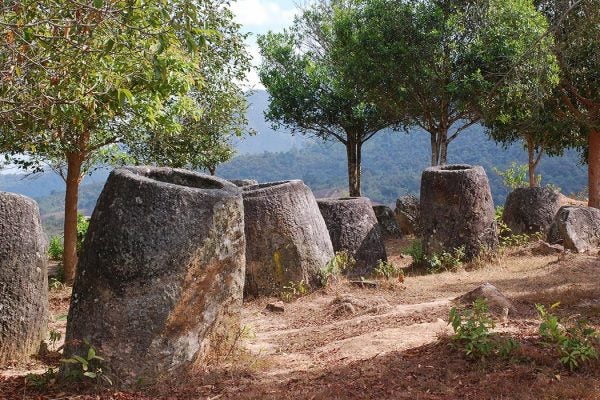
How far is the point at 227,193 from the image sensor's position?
5.77 meters

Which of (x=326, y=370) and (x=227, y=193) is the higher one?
(x=227, y=193)

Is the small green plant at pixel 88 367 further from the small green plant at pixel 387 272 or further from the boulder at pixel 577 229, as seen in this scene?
the boulder at pixel 577 229

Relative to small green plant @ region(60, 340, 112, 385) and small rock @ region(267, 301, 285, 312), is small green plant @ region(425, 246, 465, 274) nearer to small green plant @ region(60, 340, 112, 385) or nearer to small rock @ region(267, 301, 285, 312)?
small rock @ region(267, 301, 285, 312)

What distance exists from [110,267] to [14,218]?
6.94ft

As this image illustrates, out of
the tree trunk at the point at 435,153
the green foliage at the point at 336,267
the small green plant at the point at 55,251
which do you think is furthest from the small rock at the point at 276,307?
the tree trunk at the point at 435,153

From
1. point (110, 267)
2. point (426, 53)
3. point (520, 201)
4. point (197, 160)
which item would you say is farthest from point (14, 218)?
point (426, 53)

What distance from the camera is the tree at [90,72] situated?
18.8 ft

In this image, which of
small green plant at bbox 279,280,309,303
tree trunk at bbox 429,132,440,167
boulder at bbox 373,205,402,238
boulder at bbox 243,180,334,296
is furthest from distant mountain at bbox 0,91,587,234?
small green plant at bbox 279,280,309,303

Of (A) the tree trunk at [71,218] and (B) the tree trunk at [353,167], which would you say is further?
(B) the tree trunk at [353,167]

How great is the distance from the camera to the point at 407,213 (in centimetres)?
2131

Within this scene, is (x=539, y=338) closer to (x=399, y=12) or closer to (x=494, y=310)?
(x=494, y=310)

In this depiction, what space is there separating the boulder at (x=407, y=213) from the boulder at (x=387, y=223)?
36.1 inches

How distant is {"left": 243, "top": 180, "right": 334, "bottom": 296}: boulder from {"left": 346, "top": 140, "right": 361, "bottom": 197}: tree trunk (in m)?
15.2

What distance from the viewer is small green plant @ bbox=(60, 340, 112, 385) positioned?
16.7ft
